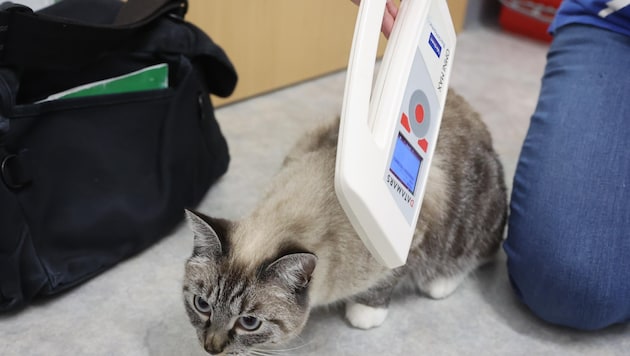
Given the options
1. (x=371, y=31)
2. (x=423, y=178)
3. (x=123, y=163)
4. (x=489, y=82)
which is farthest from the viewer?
(x=489, y=82)

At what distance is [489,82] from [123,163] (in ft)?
4.72

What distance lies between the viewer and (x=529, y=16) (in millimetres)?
2725

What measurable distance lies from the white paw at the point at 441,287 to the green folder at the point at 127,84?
2.40 ft

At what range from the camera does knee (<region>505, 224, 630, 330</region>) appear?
4.10 ft

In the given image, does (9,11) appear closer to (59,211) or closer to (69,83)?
(69,83)

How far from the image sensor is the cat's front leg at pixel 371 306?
51.3 inches

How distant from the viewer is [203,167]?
163 centimetres

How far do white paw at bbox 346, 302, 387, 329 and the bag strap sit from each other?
2.37 feet

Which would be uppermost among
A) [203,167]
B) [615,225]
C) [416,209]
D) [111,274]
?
[416,209]

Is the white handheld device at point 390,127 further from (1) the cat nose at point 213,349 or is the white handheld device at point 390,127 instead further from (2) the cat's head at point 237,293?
(1) the cat nose at point 213,349

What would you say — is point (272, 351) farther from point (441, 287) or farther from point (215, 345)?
point (441, 287)

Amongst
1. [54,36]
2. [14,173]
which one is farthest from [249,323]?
[54,36]

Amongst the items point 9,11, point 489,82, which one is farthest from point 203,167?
point 489,82

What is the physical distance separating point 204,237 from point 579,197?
2.43 ft
